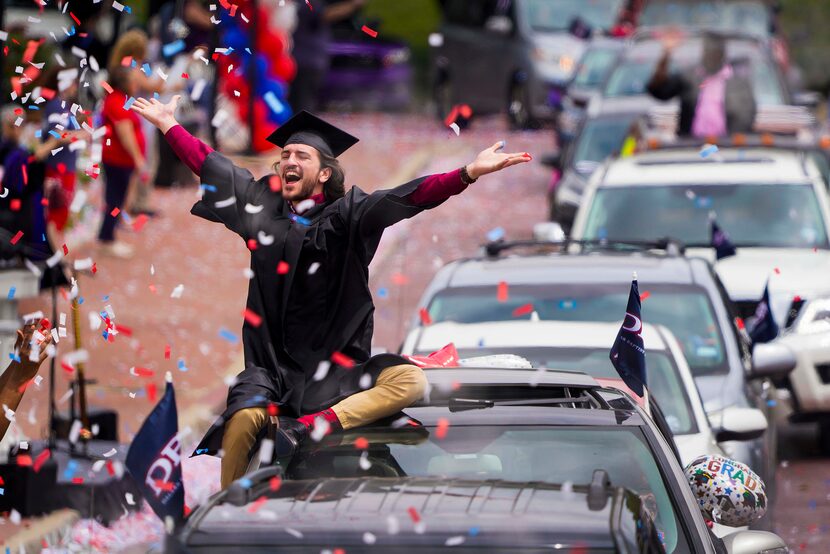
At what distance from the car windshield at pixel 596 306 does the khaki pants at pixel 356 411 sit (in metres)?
3.37

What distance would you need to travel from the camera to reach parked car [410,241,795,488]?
340 inches

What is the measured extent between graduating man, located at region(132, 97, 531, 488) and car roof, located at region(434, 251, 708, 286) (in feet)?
10.2

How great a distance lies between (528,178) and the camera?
977 inches

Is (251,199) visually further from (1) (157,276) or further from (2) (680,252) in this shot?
(1) (157,276)

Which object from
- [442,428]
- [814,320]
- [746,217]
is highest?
[442,428]

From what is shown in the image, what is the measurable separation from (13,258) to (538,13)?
19885mm

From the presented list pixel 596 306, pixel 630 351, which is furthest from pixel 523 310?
pixel 630 351

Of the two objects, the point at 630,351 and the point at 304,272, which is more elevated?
the point at 304,272

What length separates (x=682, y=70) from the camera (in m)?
18.0

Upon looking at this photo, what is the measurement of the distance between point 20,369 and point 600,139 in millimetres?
12459

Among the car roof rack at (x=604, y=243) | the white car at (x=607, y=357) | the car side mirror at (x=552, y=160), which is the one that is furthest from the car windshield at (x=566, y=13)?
the white car at (x=607, y=357)

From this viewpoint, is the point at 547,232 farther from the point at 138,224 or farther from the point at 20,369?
the point at 138,224

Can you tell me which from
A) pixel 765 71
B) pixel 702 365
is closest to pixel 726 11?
pixel 765 71

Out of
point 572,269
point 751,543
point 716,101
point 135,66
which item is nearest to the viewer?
point 751,543
